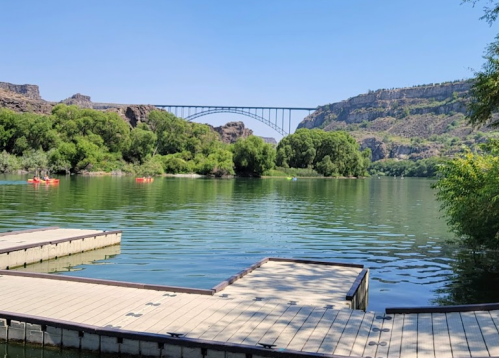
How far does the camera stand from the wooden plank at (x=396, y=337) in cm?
696

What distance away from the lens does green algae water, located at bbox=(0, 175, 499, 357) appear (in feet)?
48.0

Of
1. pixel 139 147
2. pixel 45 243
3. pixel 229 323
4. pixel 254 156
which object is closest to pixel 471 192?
pixel 229 323

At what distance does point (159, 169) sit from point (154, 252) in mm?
95783

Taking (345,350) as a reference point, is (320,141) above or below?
above

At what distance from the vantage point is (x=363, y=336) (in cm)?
760

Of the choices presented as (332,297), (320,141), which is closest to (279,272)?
(332,297)

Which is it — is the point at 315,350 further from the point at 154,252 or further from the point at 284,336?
the point at 154,252

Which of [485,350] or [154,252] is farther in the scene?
[154,252]

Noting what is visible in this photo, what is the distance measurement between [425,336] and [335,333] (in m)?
1.34

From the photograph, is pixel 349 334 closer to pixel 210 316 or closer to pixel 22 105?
pixel 210 316

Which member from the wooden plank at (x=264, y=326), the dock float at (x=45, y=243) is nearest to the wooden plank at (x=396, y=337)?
the wooden plank at (x=264, y=326)

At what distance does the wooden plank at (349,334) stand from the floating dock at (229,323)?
2 centimetres

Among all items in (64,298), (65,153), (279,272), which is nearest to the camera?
(64,298)

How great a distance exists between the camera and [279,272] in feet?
43.2
